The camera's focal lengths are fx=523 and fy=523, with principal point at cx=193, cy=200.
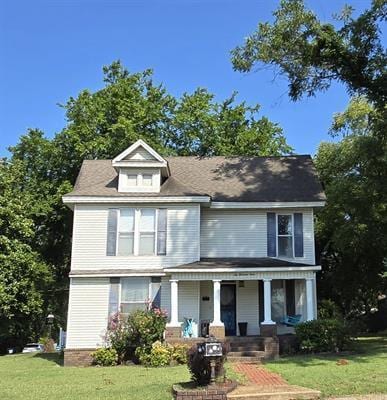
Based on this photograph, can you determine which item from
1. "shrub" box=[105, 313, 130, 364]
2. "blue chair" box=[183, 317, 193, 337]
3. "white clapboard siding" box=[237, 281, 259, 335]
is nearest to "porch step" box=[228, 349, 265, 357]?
"blue chair" box=[183, 317, 193, 337]

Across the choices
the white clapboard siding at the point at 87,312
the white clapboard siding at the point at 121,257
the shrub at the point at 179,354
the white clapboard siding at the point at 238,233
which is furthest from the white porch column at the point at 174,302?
the white clapboard siding at the point at 87,312

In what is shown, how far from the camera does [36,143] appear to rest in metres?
32.2

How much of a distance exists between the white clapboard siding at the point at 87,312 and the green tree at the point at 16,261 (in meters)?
7.39

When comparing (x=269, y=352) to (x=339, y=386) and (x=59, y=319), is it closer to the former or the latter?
(x=339, y=386)

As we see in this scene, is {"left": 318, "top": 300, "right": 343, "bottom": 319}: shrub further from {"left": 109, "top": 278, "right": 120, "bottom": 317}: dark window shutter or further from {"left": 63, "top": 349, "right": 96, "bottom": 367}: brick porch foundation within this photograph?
{"left": 63, "top": 349, "right": 96, "bottom": 367}: brick porch foundation

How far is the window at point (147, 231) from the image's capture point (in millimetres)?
21312

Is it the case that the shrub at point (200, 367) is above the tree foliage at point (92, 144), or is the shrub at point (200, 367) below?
below

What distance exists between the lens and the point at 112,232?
2134cm

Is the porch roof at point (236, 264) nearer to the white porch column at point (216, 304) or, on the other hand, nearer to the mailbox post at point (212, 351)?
the white porch column at point (216, 304)

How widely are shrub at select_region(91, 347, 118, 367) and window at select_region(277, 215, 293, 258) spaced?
794 cm

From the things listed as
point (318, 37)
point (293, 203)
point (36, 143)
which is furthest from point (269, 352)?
point (36, 143)

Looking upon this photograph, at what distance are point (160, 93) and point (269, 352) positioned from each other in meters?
22.4

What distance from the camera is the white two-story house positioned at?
20.4 meters

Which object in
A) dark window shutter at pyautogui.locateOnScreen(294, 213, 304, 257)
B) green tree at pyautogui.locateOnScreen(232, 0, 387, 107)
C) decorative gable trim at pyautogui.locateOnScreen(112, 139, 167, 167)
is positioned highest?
green tree at pyautogui.locateOnScreen(232, 0, 387, 107)
